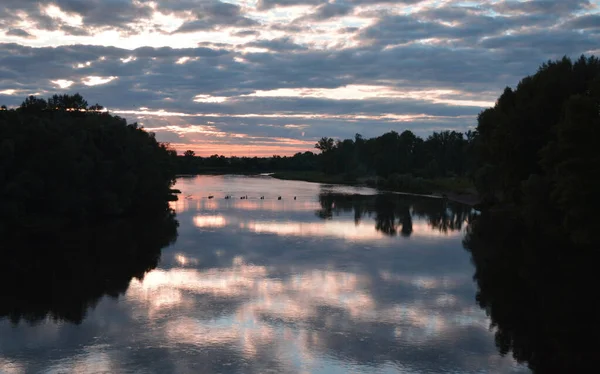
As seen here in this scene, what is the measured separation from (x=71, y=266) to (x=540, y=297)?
28.2 m

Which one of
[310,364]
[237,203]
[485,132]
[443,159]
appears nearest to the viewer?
[310,364]

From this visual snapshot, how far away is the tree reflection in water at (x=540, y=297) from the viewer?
22.3 metres

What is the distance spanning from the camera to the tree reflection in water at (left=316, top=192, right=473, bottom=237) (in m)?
64.2

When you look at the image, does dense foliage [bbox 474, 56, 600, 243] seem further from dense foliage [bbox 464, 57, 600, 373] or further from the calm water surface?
the calm water surface

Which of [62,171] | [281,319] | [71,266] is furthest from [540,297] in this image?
[62,171]

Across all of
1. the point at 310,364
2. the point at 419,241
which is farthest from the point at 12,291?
the point at 419,241

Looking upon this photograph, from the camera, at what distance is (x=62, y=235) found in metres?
53.8

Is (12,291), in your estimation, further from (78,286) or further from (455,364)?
(455,364)

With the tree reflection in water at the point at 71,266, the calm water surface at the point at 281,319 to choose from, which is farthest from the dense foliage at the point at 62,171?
the calm water surface at the point at 281,319

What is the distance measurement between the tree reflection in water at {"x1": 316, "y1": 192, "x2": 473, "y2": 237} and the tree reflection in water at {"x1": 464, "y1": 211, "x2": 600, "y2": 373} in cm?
1002

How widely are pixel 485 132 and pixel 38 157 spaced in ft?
180

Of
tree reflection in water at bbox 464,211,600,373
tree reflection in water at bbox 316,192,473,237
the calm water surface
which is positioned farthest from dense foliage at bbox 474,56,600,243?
the calm water surface

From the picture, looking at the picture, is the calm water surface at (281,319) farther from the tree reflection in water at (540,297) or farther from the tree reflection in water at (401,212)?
the tree reflection in water at (401,212)

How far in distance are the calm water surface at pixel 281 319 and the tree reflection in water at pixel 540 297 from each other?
3.44 feet
